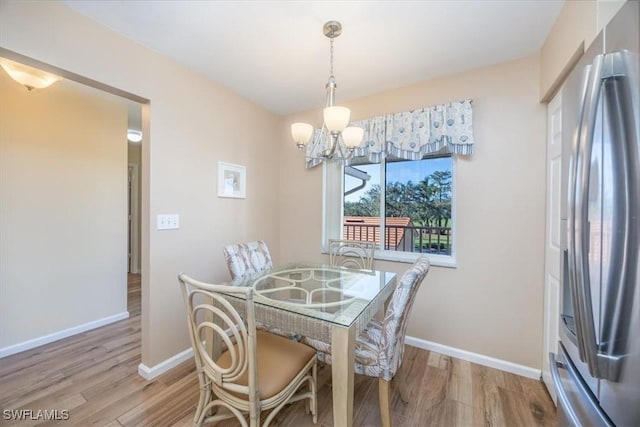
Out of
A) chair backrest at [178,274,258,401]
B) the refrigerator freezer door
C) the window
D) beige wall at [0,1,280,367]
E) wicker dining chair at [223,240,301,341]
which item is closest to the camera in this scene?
the refrigerator freezer door

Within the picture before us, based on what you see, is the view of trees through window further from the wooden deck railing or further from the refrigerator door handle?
the refrigerator door handle

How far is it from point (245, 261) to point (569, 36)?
254cm

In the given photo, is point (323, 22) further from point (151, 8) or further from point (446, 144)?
point (446, 144)

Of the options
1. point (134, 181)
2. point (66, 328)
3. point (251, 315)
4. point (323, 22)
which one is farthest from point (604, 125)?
point (134, 181)

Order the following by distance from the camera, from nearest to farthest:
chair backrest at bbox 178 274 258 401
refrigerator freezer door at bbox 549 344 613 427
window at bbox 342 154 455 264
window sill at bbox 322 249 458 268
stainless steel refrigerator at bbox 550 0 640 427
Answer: stainless steel refrigerator at bbox 550 0 640 427 → refrigerator freezer door at bbox 549 344 613 427 → chair backrest at bbox 178 274 258 401 → window sill at bbox 322 249 458 268 → window at bbox 342 154 455 264

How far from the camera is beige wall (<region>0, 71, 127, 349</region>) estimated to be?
2207mm

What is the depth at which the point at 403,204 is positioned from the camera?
259 centimetres

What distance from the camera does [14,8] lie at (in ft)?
4.38

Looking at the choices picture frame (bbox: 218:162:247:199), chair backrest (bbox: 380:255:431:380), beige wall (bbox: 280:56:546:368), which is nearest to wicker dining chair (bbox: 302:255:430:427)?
chair backrest (bbox: 380:255:431:380)

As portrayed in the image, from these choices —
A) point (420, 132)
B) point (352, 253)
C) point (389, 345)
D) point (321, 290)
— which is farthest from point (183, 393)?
point (420, 132)

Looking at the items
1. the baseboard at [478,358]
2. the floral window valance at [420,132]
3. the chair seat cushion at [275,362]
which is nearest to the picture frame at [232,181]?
the floral window valance at [420,132]

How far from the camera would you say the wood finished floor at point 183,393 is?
156 centimetres

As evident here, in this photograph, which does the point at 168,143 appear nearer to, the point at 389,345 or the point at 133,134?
the point at 389,345

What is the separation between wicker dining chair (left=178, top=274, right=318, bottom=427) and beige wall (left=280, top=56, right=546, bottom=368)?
1417mm
